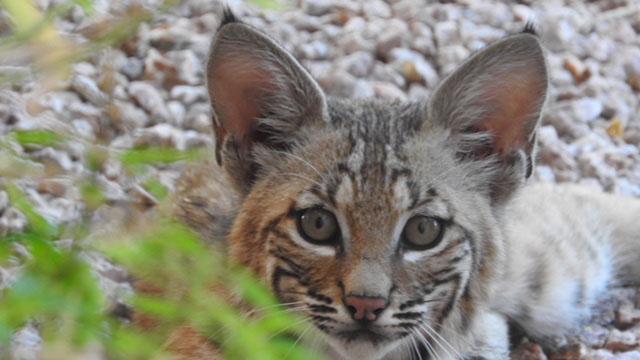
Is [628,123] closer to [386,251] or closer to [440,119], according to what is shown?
[440,119]

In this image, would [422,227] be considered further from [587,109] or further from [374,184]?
[587,109]

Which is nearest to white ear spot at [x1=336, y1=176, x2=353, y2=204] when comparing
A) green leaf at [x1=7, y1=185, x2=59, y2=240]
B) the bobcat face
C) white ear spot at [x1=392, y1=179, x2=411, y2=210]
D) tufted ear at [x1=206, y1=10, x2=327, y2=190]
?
the bobcat face

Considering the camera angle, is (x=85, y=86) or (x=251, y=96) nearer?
(x=251, y=96)

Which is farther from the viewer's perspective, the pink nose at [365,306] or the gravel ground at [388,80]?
the gravel ground at [388,80]

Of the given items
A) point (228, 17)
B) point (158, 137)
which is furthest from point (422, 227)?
point (158, 137)

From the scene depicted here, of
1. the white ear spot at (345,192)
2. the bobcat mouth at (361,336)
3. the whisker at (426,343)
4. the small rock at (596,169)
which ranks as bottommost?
the small rock at (596,169)

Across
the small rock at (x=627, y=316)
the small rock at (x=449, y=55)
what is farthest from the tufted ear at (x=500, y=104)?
the small rock at (x=449, y=55)

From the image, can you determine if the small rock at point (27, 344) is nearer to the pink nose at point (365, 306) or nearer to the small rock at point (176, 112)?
the pink nose at point (365, 306)

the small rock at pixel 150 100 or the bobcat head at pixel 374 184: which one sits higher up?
the bobcat head at pixel 374 184
